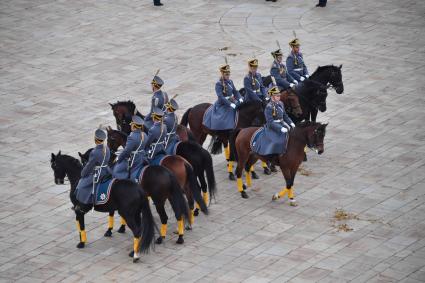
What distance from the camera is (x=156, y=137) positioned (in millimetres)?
20312

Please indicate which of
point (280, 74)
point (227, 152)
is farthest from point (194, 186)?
point (280, 74)

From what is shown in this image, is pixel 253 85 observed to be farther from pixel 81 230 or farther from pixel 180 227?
pixel 81 230

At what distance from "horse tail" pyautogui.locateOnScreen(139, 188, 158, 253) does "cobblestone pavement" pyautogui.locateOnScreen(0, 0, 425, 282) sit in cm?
45

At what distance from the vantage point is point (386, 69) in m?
31.2

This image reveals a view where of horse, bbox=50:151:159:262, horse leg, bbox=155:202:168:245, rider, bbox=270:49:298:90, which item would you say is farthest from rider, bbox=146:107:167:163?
rider, bbox=270:49:298:90

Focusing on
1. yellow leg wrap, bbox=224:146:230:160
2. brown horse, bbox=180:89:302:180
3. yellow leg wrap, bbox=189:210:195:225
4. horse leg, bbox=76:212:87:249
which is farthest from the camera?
yellow leg wrap, bbox=224:146:230:160

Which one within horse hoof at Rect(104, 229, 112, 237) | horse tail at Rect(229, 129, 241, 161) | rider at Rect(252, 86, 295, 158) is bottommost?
horse hoof at Rect(104, 229, 112, 237)

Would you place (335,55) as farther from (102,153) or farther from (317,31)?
(102,153)

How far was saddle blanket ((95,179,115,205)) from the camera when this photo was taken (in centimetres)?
1872

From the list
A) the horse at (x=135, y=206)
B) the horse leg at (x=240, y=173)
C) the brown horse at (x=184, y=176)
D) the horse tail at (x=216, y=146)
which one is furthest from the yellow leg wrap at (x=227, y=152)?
the horse at (x=135, y=206)

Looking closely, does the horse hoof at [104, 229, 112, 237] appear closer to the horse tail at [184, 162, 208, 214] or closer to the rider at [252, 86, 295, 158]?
the horse tail at [184, 162, 208, 214]

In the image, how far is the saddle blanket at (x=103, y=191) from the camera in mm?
18719

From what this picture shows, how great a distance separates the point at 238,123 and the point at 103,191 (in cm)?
558

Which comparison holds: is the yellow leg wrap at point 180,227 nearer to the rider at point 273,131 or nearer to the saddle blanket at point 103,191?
the saddle blanket at point 103,191
